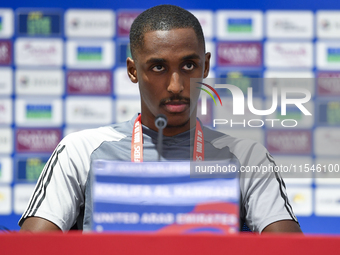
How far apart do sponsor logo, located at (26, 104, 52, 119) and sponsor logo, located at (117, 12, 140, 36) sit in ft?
2.02

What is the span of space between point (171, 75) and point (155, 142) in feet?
0.66

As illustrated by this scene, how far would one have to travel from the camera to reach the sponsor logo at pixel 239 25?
7.16ft

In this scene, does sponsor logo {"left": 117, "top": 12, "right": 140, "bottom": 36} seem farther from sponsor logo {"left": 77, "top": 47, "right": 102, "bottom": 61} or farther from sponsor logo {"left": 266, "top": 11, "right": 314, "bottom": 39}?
sponsor logo {"left": 266, "top": 11, "right": 314, "bottom": 39}

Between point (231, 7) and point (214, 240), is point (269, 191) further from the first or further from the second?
point (231, 7)

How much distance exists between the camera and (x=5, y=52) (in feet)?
7.14

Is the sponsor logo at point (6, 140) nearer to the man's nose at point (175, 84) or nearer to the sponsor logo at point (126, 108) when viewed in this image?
the sponsor logo at point (126, 108)

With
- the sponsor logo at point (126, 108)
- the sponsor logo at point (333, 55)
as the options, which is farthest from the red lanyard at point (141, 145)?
the sponsor logo at point (333, 55)

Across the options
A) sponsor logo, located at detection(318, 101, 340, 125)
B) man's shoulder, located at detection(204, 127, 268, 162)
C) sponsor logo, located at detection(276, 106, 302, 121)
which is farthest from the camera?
sponsor logo, located at detection(318, 101, 340, 125)

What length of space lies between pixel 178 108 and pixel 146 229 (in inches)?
15.7

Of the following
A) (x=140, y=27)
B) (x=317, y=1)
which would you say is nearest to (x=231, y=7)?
(x=317, y=1)

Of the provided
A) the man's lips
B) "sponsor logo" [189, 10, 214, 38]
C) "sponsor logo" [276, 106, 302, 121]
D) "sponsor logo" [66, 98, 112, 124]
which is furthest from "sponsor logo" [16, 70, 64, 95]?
"sponsor logo" [276, 106, 302, 121]

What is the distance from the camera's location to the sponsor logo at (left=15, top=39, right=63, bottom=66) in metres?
2.17

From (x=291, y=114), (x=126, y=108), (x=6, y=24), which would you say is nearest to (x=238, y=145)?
(x=291, y=114)

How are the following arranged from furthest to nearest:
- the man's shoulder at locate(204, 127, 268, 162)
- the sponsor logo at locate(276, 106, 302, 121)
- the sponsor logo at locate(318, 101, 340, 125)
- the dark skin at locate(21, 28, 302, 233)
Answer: the sponsor logo at locate(318, 101, 340, 125) < the man's shoulder at locate(204, 127, 268, 162) < the dark skin at locate(21, 28, 302, 233) < the sponsor logo at locate(276, 106, 302, 121)
